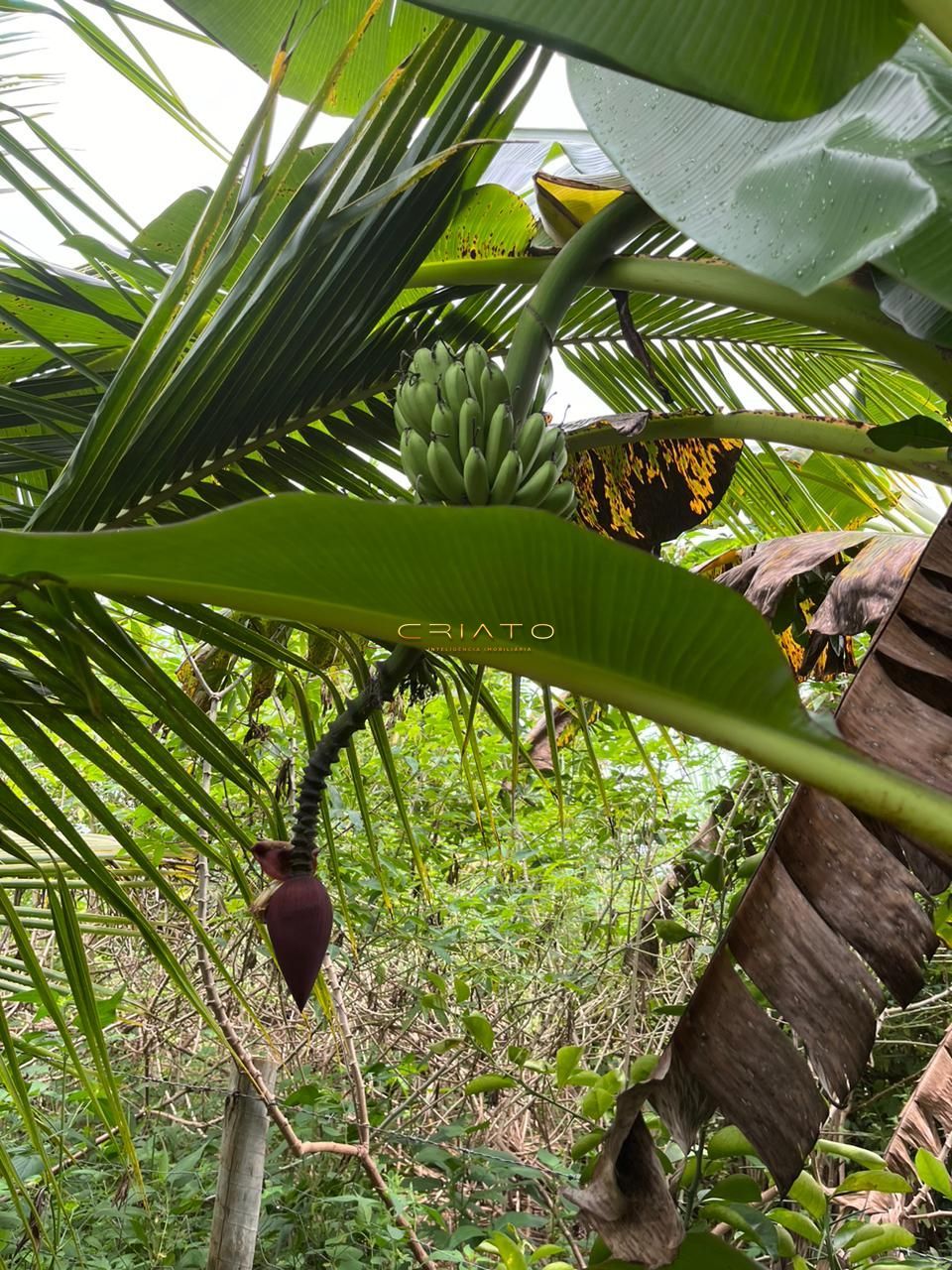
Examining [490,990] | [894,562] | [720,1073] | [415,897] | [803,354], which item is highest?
[803,354]

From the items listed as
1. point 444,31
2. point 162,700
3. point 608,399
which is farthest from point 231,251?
point 608,399

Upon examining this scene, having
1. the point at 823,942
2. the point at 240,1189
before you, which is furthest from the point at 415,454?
the point at 240,1189

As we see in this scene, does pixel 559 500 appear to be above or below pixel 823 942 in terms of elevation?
above

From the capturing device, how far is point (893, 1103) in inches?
92.7

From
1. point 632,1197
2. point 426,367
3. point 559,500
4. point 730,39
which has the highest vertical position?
point 730,39

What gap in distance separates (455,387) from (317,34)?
1.00 m

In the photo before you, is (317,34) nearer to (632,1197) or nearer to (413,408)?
(413,408)

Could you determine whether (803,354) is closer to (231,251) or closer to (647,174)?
(647,174)

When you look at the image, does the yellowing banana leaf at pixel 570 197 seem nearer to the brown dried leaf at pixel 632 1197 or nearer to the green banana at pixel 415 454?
the green banana at pixel 415 454

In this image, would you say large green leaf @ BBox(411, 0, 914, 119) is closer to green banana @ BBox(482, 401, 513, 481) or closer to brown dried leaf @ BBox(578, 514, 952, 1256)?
green banana @ BBox(482, 401, 513, 481)

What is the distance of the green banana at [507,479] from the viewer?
0.60 m

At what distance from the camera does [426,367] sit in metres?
0.70

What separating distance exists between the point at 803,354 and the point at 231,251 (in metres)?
1.11

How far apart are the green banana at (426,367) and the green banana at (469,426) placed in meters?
0.08
